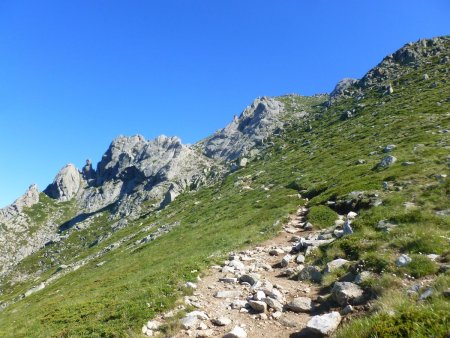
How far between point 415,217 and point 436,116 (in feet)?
145

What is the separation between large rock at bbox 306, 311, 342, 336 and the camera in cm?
977

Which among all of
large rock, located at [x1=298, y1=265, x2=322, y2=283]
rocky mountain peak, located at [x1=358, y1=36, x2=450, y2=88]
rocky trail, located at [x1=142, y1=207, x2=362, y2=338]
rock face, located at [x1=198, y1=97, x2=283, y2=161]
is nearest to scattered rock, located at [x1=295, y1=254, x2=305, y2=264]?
rocky trail, located at [x1=142, y1=207, x2=362, y2=338]

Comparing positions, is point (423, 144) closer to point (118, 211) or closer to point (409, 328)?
point (409, 328)

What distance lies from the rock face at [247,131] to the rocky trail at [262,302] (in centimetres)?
13341

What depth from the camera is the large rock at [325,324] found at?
384 inches

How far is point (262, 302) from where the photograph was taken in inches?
502

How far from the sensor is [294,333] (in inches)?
421

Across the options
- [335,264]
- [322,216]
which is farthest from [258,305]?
[322,216]

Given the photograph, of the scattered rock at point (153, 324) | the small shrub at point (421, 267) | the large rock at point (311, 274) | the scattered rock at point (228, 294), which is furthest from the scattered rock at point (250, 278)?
the small shrub at point (421, 267)

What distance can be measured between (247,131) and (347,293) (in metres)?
168

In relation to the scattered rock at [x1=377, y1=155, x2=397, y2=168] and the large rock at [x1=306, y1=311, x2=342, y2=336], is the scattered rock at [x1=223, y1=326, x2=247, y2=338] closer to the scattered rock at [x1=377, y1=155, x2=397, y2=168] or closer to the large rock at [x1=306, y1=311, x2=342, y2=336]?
the large rock at [x1=306, y1=311, x2=342, y2=336]

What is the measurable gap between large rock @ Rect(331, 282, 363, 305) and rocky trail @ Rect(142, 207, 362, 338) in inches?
1.3

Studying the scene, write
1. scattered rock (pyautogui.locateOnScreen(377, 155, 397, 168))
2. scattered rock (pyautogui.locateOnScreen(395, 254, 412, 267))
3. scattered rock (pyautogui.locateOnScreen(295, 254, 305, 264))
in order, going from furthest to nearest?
scattered rock (pyautogui.locateOnScreen(377, 155, 397, 168))
scattered rock (pyautogui.locateOnScreen(295, 254, 305, 264))
scattered rock (pyautogui.locateOnScreen(395, 254, 412, 267))

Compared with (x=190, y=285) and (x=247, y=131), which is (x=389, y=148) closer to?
(x=190, y=285)
